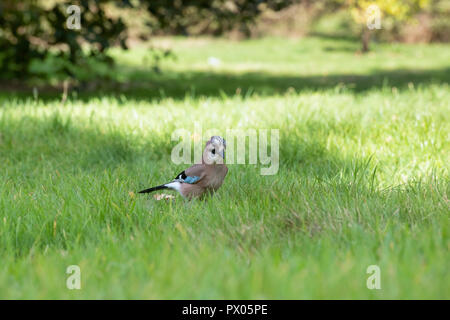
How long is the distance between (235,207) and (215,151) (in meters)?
0.36

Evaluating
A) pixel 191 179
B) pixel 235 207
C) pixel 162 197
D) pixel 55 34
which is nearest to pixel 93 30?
pixel 55 34

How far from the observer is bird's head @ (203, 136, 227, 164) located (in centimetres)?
281

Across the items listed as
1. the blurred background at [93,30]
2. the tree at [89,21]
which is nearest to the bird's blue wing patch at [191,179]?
the blurred background at [93,30]

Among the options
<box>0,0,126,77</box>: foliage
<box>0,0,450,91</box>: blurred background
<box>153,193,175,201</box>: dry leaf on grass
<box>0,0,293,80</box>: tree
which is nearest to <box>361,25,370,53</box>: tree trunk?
<box>0,0,450,91</box>: blurred background

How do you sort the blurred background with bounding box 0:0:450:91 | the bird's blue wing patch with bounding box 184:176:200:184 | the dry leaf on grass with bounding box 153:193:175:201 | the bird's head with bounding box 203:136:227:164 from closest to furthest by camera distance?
1. the bird's head with bounding box 203:136:227:164
2. the bird's blue wing patch with bounding box 184:176:200:184
3. the dry leaf on grass with bounding box 153:193:175:201
4. the blurred background with bounding box 0:0:450:91

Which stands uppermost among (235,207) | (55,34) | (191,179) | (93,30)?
(93,30)

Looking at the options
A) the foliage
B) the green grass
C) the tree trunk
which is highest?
the tree trunk

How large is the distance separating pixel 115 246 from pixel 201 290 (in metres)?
0.60

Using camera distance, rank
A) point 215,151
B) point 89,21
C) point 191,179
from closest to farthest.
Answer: point 215,151 → point 191,179 → point 89,21

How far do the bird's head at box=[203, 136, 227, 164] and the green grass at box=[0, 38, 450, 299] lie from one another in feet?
0.75

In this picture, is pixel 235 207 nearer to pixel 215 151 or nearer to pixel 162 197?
pixel 215 151

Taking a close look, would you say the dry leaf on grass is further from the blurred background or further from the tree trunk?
the tree trunk

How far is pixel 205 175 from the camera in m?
2.91

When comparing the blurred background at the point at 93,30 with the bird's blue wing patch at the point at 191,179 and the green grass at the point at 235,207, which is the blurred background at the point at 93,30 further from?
the bird's blue wing patch at the point at 191,179
